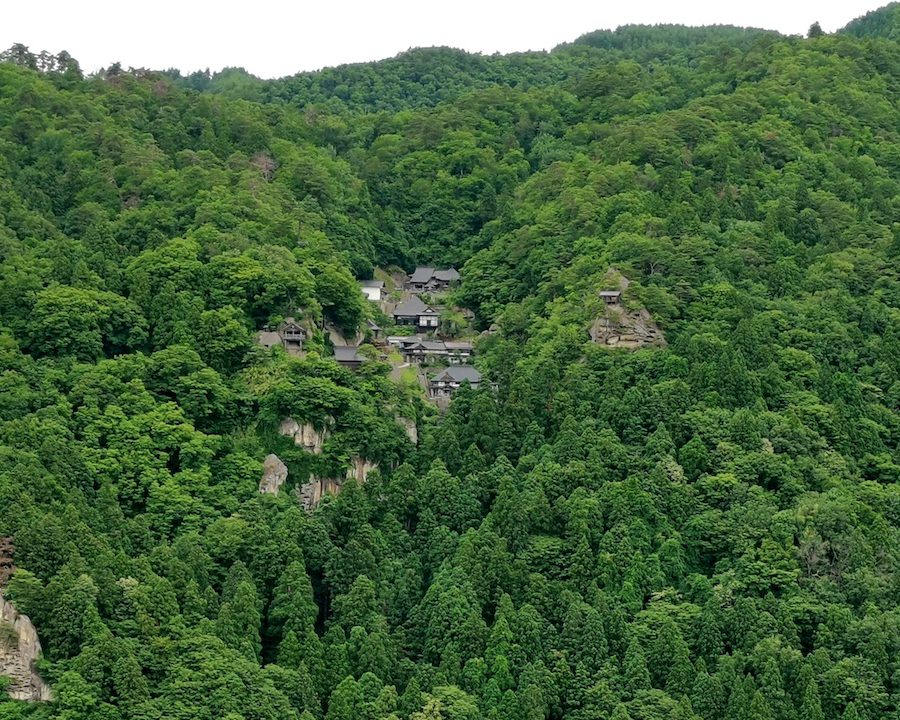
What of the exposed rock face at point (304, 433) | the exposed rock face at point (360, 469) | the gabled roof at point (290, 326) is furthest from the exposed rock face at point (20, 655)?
the gabled roof at point (290, 326)

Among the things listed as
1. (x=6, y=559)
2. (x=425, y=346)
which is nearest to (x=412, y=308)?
(x=425, y=346)

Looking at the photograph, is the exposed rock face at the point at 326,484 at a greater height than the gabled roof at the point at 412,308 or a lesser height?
lesser

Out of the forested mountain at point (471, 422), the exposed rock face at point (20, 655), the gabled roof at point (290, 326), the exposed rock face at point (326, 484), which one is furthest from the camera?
the gabled roof at point (290, 326)

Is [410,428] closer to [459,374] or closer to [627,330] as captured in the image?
[459,374]

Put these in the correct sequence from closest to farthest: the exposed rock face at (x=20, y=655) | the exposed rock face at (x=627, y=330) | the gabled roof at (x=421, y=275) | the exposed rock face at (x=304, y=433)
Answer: the exposed rock face at (x=20, y=655), the exposed rock face at (x=304, y=433), the exposed rock face at (x=627, y=330), the gabled roof at (x=421, y=275)

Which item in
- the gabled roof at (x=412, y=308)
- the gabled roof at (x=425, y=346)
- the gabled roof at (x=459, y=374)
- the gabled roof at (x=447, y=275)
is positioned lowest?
the gabled roof at (x=459, y=374)

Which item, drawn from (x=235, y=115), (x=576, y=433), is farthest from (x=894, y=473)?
(x=235, y=115)

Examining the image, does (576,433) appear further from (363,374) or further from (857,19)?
(857,19)

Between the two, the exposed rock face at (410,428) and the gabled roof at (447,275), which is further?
the gabled roof at (447,275)

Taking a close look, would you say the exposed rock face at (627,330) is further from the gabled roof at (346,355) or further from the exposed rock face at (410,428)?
the gabled roof at (346,355)
